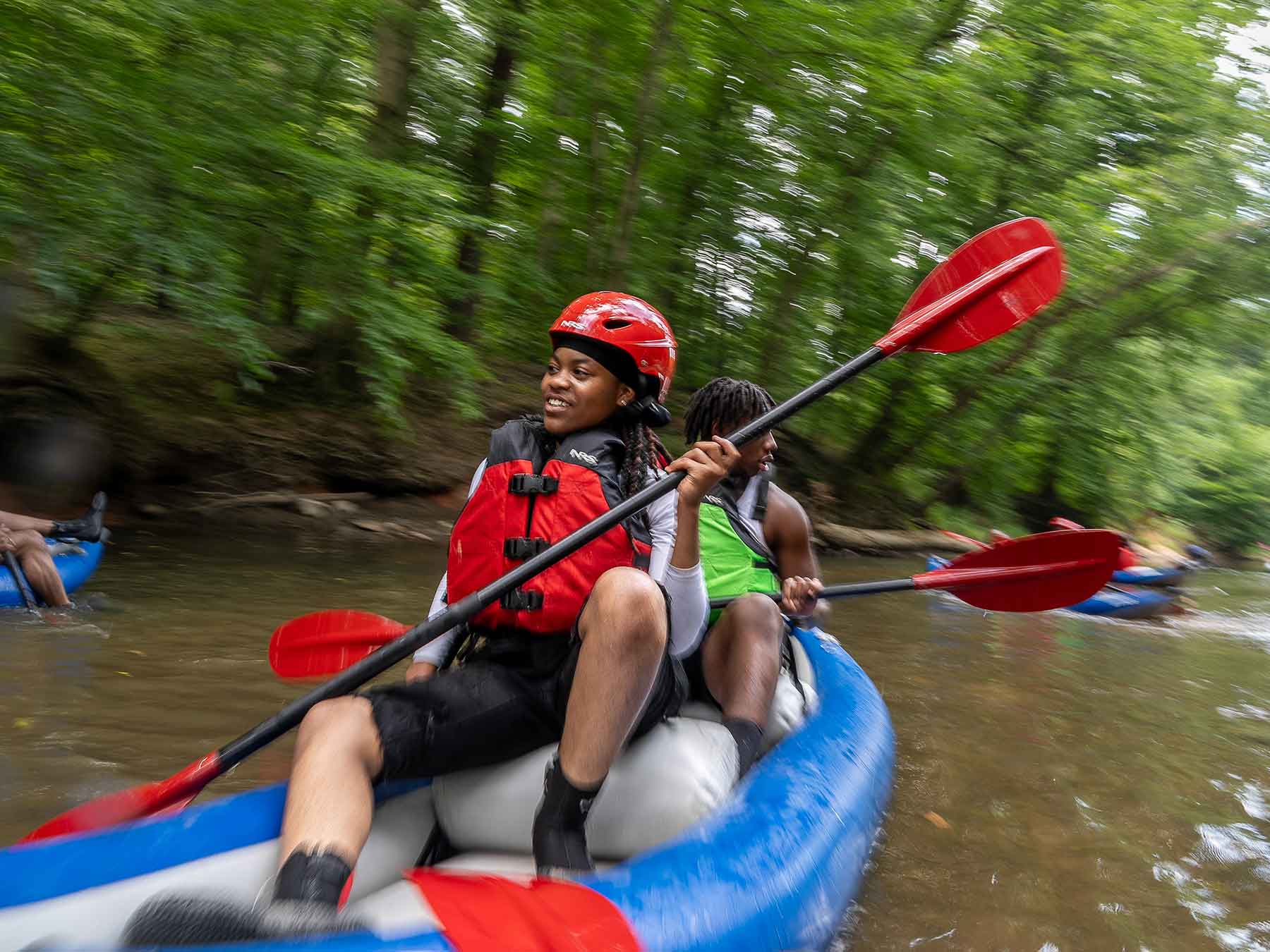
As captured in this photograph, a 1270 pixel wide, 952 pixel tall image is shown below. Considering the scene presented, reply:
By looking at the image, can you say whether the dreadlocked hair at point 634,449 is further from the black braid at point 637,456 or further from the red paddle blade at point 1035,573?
the red paddle blade at point 1035,573

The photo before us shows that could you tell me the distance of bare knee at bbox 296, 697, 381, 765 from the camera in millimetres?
1521

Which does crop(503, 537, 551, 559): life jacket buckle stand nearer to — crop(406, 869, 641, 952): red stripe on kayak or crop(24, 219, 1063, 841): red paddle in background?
crop(24, 219, 1063, 841): red paddle in background

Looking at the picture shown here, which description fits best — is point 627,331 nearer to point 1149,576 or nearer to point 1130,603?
point 1130,603

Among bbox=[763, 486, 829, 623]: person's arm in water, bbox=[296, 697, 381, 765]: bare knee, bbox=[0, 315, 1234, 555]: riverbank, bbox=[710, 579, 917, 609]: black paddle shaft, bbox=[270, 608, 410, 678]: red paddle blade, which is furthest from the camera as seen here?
bbox=[0, 315, 1234, 555]: riverbank

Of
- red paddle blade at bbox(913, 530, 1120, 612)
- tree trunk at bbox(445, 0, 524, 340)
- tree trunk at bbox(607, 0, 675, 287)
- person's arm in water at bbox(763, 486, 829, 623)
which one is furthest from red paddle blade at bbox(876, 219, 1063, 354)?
tree trunk at bbox(607, 0, 675, 287)

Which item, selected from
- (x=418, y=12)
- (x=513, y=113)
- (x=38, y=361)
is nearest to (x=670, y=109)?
(x=513, y=113)

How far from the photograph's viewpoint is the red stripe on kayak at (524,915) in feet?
4.00

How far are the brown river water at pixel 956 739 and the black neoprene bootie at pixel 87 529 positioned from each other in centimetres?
25

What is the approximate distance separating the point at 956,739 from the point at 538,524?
7.40 feet

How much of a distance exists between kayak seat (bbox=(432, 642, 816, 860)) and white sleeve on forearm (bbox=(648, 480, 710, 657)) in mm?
216

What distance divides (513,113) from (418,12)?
5.06ft

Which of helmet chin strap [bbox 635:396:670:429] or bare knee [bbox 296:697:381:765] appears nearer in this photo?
bare knee [bbox 296:697:381:765]

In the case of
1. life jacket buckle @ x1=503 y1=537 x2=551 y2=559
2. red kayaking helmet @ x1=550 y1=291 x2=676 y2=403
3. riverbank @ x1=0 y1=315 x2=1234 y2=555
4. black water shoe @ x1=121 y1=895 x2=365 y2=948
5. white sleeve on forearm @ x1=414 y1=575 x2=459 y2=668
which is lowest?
riverbank @ x1=0 y1=315 x2=1234 y2=555

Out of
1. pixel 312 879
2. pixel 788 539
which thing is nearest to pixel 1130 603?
pixel 788 539
